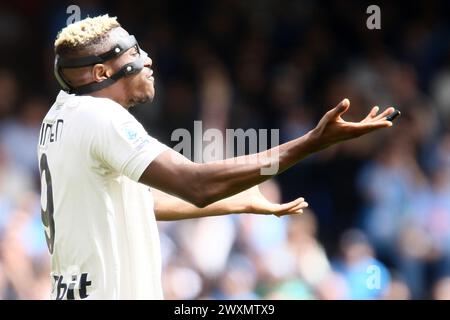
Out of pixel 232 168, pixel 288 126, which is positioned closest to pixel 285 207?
pixel 232 168

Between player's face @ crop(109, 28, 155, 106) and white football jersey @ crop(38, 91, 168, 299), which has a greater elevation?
player's face @ crop(109, 28, 155, 106)

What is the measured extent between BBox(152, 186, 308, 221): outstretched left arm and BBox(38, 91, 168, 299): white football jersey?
580 millimetres

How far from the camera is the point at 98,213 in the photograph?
4402mm

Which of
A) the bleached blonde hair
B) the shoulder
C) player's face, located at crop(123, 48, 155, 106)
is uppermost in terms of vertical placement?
the bleached blonde hair

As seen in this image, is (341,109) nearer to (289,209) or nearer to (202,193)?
(202,193)

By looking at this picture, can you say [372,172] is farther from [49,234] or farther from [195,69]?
[49,234]

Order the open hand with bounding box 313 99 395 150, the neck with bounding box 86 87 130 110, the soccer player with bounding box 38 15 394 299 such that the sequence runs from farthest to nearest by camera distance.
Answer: the neck with bounding box 86 87 130 110 < the soccer player with bounding box 38 15 394 299 < the open hand with bounding box 313 99 395 150

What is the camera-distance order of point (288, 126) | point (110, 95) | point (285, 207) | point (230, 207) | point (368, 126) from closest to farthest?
point (368, 126) → point (110, 95) → point (285, 207) → point (230, 207) → point (288, 126)

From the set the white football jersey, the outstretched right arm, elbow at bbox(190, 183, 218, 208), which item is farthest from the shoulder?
elbow at bbox(190, 183, 218, 208)

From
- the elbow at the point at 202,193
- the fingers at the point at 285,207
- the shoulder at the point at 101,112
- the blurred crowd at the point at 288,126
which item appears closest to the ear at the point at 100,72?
the shoulder at the point at 101,112

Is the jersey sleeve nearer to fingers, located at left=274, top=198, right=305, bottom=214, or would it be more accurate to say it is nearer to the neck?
the neck

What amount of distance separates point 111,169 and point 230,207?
0.88 meters

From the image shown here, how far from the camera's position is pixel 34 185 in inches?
380

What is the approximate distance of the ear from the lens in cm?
471
